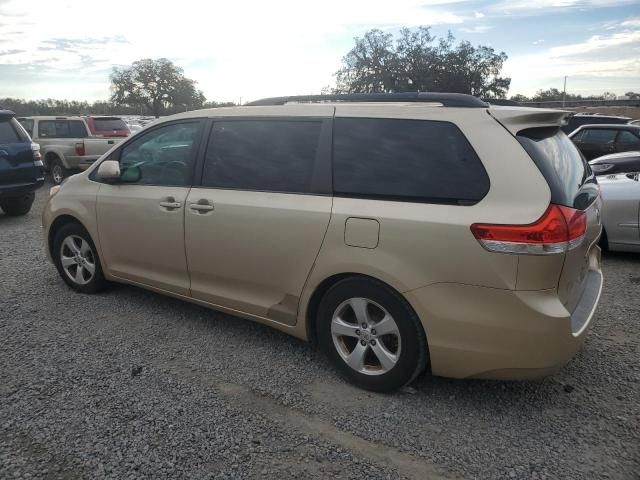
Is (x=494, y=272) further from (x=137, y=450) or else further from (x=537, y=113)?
(x=137, y=450)

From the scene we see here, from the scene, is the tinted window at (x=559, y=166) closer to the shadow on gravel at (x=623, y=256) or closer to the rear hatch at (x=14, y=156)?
the shadow on gravel at (x=623, y=256)

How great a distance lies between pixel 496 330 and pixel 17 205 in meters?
9.11

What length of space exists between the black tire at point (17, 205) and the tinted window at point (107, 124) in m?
6.38

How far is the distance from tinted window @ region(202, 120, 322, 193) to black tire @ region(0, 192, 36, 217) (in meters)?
6.89

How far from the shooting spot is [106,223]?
437cm

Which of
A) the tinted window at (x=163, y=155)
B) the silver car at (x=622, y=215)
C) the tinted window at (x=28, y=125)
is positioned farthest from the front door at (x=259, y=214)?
the tinted window at (x=28, y=125)

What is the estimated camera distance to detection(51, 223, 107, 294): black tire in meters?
4.62

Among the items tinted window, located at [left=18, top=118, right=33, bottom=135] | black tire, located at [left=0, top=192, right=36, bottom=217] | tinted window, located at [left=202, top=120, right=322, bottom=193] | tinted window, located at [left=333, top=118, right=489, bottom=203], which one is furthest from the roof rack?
tinted window, located at [left=18, top=118, right=33, bottom=135]

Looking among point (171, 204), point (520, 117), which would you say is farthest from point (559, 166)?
point (171, 204)

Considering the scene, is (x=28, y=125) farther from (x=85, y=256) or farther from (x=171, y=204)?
(x=171, y=204)

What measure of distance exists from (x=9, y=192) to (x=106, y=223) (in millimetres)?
5062

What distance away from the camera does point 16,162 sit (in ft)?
27.3

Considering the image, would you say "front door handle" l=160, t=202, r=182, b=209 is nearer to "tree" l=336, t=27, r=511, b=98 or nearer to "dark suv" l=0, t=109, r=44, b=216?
"dark suv" l=0, t=109, r=44, b=216

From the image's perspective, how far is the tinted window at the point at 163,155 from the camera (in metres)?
3.94
